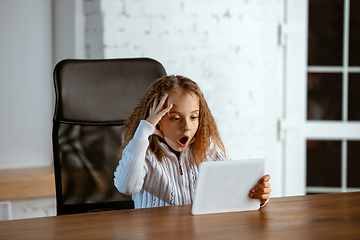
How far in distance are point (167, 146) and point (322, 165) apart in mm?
1682

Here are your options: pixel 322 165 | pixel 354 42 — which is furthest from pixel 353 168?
pixel 354 42

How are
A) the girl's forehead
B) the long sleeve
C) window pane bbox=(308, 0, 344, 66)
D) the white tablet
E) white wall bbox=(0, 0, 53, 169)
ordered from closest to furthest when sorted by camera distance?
the white tablet → the long sleeve → the girl's forehead → white wall bbox=(0, 0, 53, 169) → window pane bbox=(308, 0, 344, 66)

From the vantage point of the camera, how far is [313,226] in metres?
0.81

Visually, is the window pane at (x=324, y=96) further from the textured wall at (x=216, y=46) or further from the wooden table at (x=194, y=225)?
the wooden table at (x=194, y=225)

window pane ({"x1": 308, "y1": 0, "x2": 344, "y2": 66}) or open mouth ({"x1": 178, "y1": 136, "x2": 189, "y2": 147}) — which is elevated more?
window pane ({"x1": 308, "y1": 0, "x2": 344, "y2": 66})

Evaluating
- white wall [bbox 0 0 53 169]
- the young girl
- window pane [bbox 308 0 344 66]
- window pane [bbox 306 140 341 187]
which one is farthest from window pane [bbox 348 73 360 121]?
white wall [bbox 0 0 53 169]

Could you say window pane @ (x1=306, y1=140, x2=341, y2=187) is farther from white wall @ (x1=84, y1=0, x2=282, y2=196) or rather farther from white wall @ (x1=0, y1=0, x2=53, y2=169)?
white wall @ (x1=0, y1=0, x2=53, y2=169)

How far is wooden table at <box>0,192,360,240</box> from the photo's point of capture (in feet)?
2.43

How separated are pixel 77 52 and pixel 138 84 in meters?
0.90

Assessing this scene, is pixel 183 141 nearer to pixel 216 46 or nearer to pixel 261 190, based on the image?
pixel 261 190

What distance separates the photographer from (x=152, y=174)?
3.96ft

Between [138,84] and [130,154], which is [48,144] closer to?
[138,84]

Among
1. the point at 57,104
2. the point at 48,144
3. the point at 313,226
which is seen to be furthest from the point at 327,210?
the point at 48,144

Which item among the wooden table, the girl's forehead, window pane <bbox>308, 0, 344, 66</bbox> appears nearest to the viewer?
the wooden table
